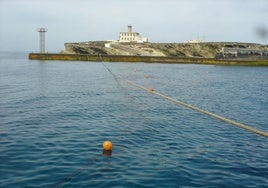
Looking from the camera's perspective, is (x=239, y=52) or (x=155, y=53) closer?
(x=239, y=52)

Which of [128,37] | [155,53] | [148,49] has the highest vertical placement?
[128,37]

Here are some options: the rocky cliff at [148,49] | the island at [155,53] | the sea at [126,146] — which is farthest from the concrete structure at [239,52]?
the sea at [126,146]

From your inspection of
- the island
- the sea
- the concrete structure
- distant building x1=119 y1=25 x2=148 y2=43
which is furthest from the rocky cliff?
the sea

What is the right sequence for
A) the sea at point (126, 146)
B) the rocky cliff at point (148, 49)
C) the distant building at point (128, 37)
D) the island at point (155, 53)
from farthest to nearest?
the distant building at point (128, 37)
the rocky cliff at point (148, 49)
the island at point (155, 53)
the sea at point (126, 146)

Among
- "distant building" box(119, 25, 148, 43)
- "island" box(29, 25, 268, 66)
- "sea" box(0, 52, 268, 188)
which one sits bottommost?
"sea" box(0, 52, 268, 188)

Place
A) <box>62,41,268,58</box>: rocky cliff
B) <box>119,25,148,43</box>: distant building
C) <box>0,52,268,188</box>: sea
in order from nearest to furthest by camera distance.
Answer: <box>0,52,268,188</box>: sea < <box>62,41,268,58</box>: rocky cliff < <box>119,25,148,43</box>: distant building

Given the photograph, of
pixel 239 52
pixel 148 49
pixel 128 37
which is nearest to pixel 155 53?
pixel 148 49

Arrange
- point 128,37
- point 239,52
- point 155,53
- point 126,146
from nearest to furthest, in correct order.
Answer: point 126,146, point 239,52, point 155,53, point 128,37

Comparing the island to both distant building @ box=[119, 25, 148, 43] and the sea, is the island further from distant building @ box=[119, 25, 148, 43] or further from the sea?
the sea

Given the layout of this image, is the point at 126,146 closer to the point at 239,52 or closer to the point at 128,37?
the point at 239,52

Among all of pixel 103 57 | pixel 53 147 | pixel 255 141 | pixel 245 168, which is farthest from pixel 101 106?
pixel 103 57

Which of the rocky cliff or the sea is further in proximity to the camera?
the rocky cliff

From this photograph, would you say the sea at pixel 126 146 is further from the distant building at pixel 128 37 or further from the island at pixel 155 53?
the distant building at pixel 128 37

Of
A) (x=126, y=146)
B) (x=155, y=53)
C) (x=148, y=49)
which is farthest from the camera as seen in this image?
(x=155, y=53)
